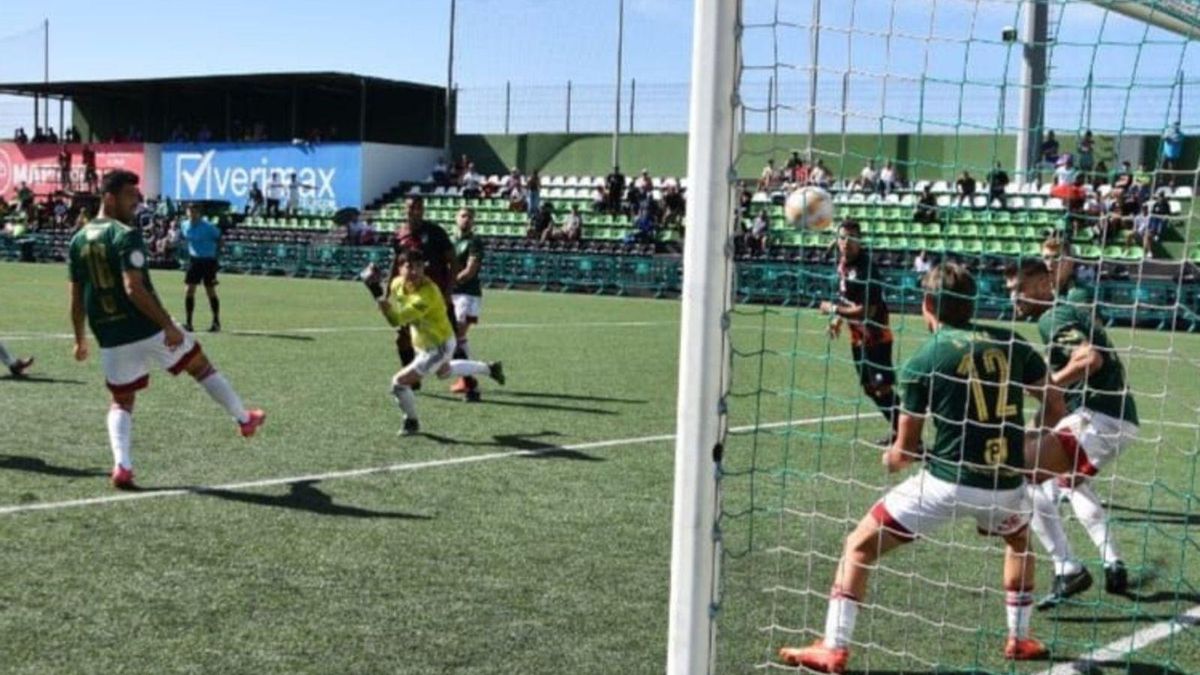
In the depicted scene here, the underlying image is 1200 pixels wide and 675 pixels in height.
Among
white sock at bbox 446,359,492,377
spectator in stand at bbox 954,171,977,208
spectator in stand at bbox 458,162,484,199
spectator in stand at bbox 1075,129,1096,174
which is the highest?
spectator in stand at bbox 458,162,484,199

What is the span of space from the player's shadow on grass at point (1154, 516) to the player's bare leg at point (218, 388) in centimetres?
546

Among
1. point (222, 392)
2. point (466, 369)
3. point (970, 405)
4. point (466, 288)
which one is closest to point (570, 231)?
point (466, 288)

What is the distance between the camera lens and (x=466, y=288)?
1409 centimetres

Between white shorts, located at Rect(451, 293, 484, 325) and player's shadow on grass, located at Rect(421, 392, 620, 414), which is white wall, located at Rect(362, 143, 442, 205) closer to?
white shorts, located at Rect(451, 293, 484, 325)

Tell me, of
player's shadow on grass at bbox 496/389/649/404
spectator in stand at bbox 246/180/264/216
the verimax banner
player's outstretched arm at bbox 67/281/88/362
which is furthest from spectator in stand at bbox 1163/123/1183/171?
spectator in stand at bbox 246/180/264/216

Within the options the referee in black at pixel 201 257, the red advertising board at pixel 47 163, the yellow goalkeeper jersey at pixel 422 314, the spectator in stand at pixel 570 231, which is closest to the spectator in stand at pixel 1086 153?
the yellow goalkeeper jersey at pixel 422 314

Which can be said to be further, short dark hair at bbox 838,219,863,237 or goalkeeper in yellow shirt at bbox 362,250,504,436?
goalkeeper in yellow shirt at bbox 362,250,504,436

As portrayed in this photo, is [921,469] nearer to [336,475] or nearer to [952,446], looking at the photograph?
[952,446]

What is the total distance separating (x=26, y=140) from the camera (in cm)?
5506

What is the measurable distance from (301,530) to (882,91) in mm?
3877

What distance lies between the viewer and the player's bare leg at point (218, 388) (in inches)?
349

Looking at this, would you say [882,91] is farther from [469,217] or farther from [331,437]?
[469,217]

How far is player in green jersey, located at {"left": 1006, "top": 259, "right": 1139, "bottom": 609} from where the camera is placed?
6340mm

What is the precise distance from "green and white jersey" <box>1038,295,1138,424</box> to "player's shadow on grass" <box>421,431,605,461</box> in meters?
3.68
